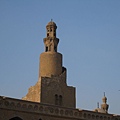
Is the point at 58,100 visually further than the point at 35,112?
Yes

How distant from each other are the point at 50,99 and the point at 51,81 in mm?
2169

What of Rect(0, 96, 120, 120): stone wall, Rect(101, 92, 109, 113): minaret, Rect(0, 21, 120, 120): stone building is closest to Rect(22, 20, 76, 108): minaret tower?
Rect(0, 21, 120, 120): stone building

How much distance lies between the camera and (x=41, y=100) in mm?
34094

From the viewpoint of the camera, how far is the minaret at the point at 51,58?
122 feet

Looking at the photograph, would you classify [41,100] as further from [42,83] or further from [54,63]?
[54,63]

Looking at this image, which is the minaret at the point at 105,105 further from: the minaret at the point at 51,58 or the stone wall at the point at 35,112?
the stone wall at the point at 35,112

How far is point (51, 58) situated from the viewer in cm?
3744

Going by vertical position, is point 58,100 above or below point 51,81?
below

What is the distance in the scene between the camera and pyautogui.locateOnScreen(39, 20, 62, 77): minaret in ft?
122

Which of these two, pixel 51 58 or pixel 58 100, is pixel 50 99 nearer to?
pixel 58 100

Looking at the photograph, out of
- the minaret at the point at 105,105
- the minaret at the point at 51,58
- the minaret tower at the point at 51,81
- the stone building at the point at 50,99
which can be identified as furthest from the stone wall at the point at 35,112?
the minaret at the point at 105,105

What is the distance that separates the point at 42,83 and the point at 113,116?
9.19m

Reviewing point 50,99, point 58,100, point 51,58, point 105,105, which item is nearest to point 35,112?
point 50,99

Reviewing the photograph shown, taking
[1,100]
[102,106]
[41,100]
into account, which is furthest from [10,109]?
[102,106]
